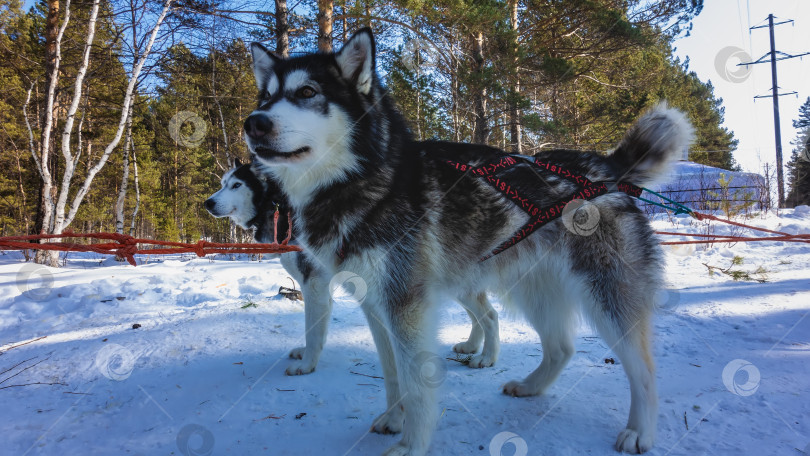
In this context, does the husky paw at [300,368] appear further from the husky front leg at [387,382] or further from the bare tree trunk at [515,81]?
the bare tree trunk at [515,81]

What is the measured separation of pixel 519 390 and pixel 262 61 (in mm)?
2484

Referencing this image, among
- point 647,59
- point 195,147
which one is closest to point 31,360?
point 647,59

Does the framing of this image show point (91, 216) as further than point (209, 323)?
Yes

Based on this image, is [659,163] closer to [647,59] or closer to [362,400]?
[362,400]

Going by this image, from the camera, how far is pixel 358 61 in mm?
1915

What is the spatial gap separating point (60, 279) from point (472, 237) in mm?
7239

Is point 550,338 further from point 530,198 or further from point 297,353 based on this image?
point 297,353

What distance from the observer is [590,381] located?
2424mm

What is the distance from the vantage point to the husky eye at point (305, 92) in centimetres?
185

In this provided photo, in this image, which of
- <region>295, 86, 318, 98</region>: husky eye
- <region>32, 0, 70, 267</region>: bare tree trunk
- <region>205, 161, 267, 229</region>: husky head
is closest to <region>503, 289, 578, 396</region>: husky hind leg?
<region>295, 86, 318, 98</region>: husky eye

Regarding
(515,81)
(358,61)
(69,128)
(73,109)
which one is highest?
(515,81)

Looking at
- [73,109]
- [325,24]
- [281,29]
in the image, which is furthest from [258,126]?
[73,109]

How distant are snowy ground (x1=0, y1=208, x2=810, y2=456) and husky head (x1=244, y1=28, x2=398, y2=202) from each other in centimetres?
98

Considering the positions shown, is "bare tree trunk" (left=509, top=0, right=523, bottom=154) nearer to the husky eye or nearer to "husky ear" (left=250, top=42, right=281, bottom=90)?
"husky ear" (left=250, top=42, right=281, bottom=90)
